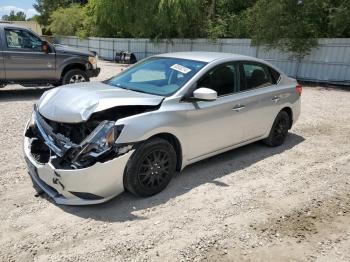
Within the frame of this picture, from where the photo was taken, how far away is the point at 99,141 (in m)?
3.74

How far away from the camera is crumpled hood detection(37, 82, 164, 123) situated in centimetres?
392

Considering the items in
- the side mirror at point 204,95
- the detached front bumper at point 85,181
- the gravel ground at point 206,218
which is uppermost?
the side mirror at point 204,95

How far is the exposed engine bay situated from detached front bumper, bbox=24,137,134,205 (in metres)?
0.07

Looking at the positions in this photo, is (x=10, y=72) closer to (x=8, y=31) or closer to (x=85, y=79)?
(x=8, y=31)

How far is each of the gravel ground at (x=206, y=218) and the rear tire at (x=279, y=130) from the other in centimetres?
49

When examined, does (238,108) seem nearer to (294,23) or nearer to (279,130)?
(279,130)

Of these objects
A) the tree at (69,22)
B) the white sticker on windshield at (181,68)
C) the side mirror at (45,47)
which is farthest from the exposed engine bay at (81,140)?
the tree at (69,22)

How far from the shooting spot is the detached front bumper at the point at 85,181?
3.67 m

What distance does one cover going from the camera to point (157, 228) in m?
3.67

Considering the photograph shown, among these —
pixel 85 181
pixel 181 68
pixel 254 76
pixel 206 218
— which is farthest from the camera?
pixel 254 76

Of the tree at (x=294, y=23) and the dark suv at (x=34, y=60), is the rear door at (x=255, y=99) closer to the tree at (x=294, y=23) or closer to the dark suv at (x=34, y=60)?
the dark suv at (x=34, y=60)

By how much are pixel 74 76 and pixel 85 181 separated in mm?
7768

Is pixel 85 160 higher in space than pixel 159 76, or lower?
lower

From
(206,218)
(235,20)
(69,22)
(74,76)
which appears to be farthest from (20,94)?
(69,22)
